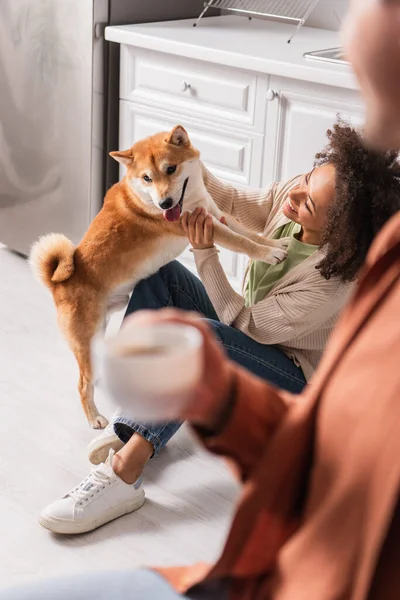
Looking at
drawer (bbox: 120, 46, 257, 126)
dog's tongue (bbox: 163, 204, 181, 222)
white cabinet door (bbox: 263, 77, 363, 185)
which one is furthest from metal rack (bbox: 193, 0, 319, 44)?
dog's tongue (bbox: 163, 204, 181, 222)

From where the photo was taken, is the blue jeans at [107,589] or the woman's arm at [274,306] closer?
the blue jeans at [107,589]

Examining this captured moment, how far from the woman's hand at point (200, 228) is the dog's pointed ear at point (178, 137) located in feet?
0.63

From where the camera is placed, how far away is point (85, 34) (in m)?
2.80

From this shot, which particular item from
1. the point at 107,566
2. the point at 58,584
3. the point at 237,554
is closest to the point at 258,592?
the point at 237,554

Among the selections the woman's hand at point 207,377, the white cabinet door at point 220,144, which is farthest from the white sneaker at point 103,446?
the woman's hand at point 207,377

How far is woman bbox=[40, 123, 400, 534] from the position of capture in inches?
63.8

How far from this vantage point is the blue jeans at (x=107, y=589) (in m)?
0.87

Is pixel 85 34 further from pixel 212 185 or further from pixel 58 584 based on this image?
pixel 58 584

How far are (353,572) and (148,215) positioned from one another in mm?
1405

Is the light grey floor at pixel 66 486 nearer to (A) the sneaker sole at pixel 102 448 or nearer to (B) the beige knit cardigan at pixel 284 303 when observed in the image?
(A) the sneaker sole at pixel 102 448

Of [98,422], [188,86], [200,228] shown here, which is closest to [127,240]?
[200,228]

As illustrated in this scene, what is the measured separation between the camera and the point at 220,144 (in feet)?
8.79

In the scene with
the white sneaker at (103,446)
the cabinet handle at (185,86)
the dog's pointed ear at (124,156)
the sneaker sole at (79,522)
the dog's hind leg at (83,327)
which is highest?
the dog's pointed ear at (124,156)

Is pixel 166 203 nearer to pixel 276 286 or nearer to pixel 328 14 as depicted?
pixel 276 286
